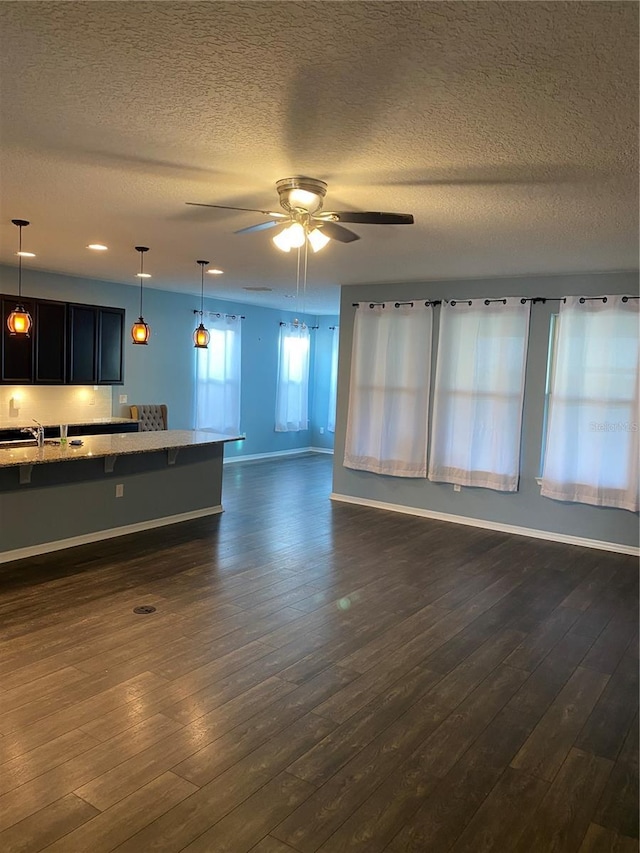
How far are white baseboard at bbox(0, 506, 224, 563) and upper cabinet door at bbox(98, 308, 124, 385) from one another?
230 centimetres

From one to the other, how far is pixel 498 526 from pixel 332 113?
16.4 ft

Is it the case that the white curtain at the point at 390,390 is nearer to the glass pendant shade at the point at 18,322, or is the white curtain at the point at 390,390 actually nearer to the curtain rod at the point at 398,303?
the curtain rod at the point at 398,303

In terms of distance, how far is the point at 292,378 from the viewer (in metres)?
11.1

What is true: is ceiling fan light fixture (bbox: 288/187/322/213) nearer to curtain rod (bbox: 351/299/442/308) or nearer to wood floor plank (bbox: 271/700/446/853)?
wood floor plank (bbox: 271/700/446/853)

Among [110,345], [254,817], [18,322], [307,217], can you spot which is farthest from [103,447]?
[254,817]

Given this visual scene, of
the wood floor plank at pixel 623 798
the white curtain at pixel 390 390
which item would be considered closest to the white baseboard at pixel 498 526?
the white curtain at pixel 390 390

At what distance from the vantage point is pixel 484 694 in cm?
312

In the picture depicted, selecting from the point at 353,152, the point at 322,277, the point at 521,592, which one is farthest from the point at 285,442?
the point at 353,152

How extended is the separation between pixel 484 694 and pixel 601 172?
2.66 metres

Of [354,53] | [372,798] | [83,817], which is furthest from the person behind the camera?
[372,798]

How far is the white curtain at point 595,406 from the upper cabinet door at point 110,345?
5245 millimetres

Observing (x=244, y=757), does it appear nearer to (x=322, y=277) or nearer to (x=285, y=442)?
(x=322, y=277)

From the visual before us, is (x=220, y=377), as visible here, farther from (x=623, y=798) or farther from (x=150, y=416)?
(x=623, y=798)

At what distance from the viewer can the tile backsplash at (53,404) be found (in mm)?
6920
